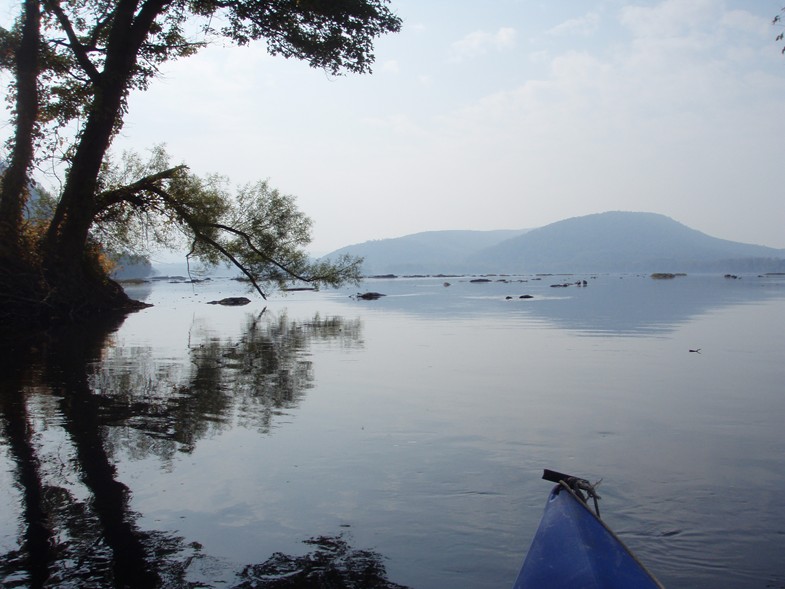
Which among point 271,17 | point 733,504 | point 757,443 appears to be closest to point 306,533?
point 733,504

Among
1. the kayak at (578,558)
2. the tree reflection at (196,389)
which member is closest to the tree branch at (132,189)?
the tree reflection at (196,389)

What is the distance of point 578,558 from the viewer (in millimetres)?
3982

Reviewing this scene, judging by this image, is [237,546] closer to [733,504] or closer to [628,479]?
[628,479]

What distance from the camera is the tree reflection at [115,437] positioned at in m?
5.02

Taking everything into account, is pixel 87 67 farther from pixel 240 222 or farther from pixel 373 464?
pixel 373 464

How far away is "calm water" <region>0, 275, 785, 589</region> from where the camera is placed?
5.31 meters

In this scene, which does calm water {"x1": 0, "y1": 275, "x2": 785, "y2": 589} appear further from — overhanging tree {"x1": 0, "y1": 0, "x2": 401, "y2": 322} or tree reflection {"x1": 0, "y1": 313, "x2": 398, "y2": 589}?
overhanging tree {"x1": 0, "y1": 0, "x2": 401, "y2": 322}

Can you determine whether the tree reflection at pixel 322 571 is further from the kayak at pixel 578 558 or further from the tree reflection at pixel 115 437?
the kayak at pixel 578 558

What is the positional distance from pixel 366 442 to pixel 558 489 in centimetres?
446

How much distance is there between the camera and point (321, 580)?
4.93 m

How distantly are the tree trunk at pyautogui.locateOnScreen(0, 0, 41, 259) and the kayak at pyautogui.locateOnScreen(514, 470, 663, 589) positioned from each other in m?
28.6

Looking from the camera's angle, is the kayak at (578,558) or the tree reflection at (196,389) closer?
the kayak at (578,558)

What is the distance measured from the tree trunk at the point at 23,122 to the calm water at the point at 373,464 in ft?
42.9

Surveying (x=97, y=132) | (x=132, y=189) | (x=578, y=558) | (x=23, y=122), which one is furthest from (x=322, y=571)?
(x=132, y=189)
